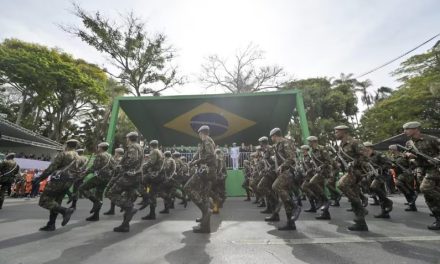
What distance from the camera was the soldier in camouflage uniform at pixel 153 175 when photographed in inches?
340

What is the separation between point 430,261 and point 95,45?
26277 mm

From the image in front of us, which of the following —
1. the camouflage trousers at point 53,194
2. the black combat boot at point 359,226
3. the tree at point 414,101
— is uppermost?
the tree at point 414,101

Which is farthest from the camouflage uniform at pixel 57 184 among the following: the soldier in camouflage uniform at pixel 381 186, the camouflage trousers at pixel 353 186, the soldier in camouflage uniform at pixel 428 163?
the soldier in camouflage uniform at pixel 428 163

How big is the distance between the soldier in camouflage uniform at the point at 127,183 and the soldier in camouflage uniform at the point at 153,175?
5.48 ft

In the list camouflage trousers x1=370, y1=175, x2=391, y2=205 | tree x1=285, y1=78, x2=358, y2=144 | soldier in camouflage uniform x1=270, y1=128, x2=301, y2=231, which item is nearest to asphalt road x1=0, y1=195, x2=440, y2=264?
soldier in camouflage uniform x1=270, y1=128, x2=301, y2=231

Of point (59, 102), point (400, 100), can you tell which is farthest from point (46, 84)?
point (400, 100)

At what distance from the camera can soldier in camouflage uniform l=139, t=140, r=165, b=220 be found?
864 centimetres

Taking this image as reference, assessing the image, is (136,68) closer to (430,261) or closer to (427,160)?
(427,160)

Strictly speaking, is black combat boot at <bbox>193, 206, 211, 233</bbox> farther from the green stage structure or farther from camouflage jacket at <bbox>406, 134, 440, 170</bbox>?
the green stage structure

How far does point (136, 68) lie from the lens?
26266 millimetres

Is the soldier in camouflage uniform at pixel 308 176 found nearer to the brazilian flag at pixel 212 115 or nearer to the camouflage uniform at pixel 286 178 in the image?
the camouflage uniform at pixel 286 178

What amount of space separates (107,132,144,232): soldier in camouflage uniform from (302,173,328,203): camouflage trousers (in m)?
5.08

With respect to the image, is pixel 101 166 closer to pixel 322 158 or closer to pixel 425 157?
pixel 322 158

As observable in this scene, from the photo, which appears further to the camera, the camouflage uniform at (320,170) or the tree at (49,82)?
the tree at (49,82)
